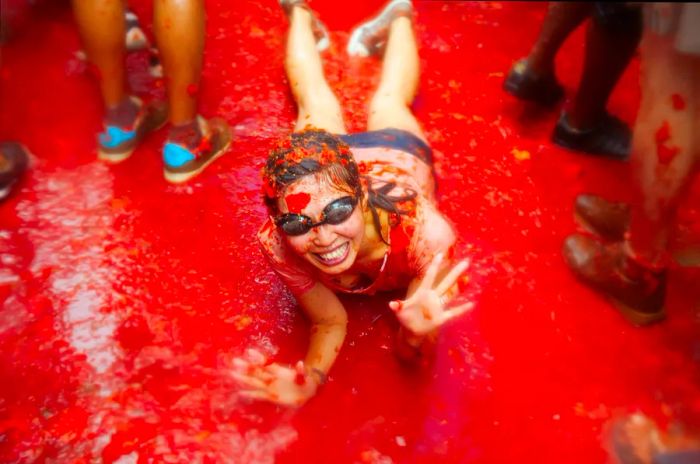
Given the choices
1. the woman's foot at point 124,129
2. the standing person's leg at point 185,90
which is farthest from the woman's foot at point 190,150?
the woman's foot at point 124,129

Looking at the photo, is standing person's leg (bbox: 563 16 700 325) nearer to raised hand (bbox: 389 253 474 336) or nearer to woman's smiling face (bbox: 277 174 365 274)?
raised hand (bbox: 389 253 474 336)

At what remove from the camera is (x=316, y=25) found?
2.79 m

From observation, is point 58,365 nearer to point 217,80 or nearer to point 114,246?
point 114,246

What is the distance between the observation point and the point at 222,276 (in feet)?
6.91

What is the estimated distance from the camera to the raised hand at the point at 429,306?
1.50 m

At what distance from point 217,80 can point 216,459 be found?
1.69m

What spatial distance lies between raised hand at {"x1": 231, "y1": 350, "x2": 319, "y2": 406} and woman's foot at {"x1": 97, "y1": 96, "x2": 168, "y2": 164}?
113 cm

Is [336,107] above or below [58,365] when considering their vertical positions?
above

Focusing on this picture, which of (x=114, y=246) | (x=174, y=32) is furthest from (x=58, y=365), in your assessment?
(x=174, y=32)

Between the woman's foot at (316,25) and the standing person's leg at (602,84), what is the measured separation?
1.15 meters

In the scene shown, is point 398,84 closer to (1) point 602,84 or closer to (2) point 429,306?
(1) point 602,84

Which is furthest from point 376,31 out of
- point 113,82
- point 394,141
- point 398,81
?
point 113,82

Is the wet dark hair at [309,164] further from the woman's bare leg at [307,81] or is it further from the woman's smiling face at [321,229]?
the woman's bare leg at [307,81]

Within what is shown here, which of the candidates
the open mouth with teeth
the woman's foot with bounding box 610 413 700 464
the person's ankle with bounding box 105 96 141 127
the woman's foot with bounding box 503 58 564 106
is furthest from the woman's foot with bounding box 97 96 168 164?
the woman's foot with bounding box 610 413 700 464
